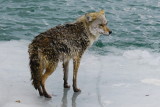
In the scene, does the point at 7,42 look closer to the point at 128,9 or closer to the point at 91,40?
the point at 91,40

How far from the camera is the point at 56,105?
25.1 feet

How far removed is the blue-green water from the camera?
40.9ft

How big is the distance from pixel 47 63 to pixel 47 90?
33.2 inches

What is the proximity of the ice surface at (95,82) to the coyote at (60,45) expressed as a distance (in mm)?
324

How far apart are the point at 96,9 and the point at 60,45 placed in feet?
28.5

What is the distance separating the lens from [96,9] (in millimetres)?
16359

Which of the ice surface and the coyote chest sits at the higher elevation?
the coyote chest

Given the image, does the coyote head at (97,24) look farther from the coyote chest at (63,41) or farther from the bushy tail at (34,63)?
the bushy tail at (34,63)

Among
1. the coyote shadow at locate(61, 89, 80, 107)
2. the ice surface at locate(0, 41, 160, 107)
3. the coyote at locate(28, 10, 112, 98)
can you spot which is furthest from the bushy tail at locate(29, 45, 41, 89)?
the coyote shadow at locate(61, 89, 80, 107)

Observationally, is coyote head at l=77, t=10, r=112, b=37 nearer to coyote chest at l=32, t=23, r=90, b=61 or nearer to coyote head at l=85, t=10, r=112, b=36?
coyote head at l=85, t=10, r=112, b=36

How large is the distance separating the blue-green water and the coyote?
9.36ft

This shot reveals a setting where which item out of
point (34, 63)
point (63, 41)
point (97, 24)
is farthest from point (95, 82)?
point (34, 63)

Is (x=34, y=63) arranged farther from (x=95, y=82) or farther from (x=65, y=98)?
(x=95, y=82)

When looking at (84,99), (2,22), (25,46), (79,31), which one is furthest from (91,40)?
(2,22)
